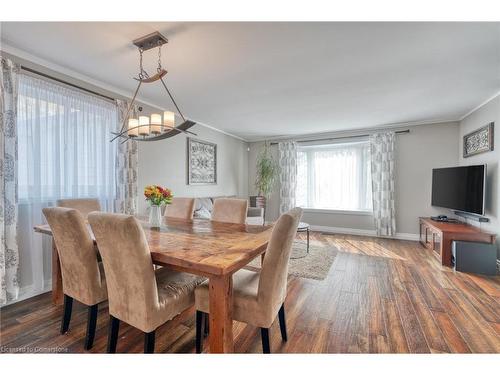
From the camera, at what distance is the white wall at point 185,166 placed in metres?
3.49

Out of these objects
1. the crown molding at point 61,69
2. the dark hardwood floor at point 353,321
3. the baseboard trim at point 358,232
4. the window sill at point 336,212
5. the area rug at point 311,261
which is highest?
the crown molding at point 61,69

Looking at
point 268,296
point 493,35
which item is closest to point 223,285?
point 268,296

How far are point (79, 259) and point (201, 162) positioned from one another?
3244 mm

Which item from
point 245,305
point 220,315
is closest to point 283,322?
point 245,305

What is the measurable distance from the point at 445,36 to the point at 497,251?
2874 mm

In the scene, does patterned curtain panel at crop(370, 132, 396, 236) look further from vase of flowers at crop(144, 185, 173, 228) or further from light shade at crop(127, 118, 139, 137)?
light shade at crop(127, 118, 139, 137)

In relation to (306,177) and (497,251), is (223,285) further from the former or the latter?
(306,177)

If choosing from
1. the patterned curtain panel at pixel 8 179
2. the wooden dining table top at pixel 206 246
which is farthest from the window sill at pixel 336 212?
the patterned curtain panel at pixel 8 179

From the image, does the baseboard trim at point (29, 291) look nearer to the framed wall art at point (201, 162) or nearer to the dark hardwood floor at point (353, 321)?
the dark hardwood floor at point (353, 321)

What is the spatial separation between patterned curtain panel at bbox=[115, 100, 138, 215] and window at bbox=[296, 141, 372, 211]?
12.3 ft

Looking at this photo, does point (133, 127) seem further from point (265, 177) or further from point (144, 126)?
point (265, 177)

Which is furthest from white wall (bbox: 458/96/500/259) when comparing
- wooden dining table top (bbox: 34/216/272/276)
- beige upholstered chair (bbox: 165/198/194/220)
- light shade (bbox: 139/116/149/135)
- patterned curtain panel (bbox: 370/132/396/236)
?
light shade (bbox: 139/116/149/135)

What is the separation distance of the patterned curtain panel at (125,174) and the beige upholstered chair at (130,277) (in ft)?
6.06

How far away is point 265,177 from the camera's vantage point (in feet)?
18.2
